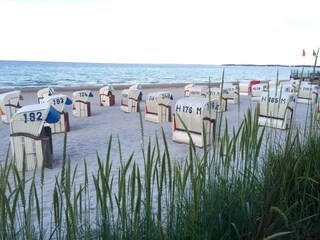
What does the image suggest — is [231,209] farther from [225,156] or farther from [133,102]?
[133,102]

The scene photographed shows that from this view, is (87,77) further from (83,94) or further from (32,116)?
(32,116)

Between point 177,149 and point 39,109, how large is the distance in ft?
11.6

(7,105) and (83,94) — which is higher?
(83,94)

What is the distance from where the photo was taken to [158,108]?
37.7 feet

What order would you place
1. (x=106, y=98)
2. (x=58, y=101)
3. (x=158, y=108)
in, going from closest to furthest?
(x=58, y=101), (x=158, y=108), (x=106, y=98)

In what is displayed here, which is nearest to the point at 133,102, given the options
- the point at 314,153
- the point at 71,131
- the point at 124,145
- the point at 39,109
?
the point at 71,131

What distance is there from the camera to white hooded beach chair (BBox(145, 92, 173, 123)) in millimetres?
11539

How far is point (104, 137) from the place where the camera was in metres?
9.18

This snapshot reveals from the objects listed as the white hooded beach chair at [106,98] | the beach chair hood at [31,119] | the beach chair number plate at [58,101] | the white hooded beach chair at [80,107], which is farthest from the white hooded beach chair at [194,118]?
the white hooded beach chair at [106,98]

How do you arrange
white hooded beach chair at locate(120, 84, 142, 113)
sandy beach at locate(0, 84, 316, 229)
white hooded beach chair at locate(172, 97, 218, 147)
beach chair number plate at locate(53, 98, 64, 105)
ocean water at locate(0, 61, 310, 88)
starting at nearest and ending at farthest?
sandy beach at locate(0, 84, 316, 229) → white hooded beach chair at locate(172, 97, 218, 147) → beach chair number plate at locate(53, 98, 64, 105) → white hooded beach chair at locate(120, 84, 142, 113) → ocean water at locate(0, 61, 310, 88)

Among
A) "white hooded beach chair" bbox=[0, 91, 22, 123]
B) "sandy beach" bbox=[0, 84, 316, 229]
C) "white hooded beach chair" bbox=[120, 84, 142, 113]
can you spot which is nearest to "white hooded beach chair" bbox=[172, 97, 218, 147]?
"sandy beach" bbox=[0, 84, 316, 229]

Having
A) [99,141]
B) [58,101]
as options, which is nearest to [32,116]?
[99,141]

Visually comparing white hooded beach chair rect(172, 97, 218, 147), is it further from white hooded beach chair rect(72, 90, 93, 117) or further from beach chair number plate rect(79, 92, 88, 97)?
beach chair number plate rect(79, 92, 88, 97)

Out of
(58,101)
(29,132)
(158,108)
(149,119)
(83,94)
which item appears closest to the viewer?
(29,132)
